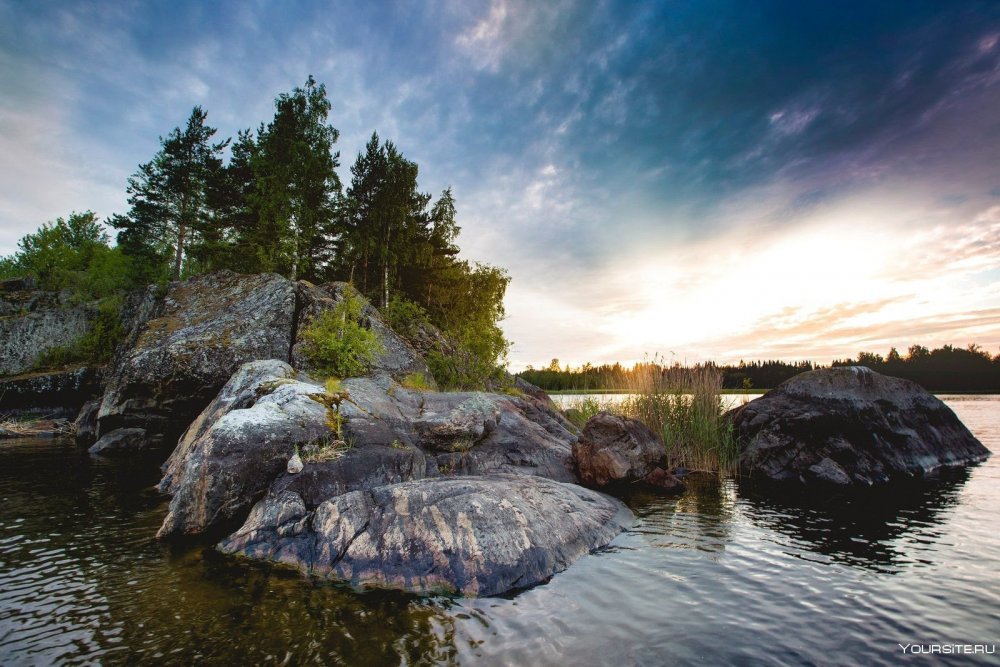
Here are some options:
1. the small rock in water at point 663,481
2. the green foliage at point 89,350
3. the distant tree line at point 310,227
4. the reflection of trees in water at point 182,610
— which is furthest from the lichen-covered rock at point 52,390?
the small rock in water at point 663,481

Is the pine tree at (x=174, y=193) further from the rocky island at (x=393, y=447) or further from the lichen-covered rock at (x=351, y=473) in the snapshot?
the lichen-covered rock at (x=351, y=473)

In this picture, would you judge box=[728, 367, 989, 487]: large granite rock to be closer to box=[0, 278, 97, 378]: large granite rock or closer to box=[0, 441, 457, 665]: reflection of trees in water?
box=[0, 441, 457, 665]: reflection of trees in water

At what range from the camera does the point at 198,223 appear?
105 ft

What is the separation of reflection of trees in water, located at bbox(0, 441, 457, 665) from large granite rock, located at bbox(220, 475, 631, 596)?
0.32 metres

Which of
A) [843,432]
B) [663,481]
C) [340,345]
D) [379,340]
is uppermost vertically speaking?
[379,340]

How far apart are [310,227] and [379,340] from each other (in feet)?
47.0

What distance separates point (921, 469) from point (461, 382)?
16678 millimetres

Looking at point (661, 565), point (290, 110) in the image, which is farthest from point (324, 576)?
point (290, 110)

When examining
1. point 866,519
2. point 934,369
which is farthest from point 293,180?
point 934,369

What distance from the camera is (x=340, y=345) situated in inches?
557

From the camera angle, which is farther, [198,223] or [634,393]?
[198,223]

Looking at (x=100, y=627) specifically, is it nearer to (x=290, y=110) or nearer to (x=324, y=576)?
(x=324, y=576)

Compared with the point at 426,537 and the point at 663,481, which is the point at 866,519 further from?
the point at 426,537

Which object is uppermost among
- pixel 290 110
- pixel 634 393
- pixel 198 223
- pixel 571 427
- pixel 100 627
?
pixel 290 110
